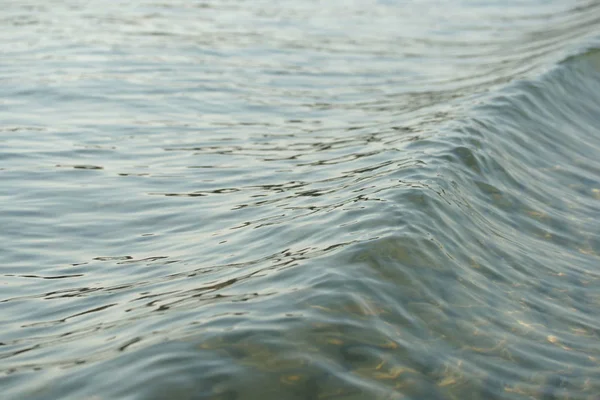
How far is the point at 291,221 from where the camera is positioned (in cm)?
608

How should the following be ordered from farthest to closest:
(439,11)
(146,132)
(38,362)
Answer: (439,11)
(146,132)
(38,362)

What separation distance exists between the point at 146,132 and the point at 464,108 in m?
3.58

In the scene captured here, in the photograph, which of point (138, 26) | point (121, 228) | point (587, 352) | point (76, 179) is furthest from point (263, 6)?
point (587, 352)

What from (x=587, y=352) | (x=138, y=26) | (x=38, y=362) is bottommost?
(x=587, y=352)

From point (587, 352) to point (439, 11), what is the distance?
14.5 meters

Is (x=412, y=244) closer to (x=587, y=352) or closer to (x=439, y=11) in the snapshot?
(x=587, y=352)

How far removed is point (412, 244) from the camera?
18.0 ft

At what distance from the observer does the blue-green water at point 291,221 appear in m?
4.12

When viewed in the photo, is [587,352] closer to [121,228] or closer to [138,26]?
[121,228]

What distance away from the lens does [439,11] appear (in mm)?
18422

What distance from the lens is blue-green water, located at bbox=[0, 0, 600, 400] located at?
4117mm

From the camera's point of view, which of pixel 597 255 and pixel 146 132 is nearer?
pixel 597 255

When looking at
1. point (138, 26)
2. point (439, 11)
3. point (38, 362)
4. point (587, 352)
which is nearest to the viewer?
point (38, 362)

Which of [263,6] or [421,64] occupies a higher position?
[263,6]
